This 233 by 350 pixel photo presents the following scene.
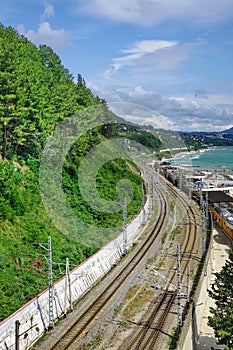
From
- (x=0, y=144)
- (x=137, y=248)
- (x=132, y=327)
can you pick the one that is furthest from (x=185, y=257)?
(x=0, y=144)

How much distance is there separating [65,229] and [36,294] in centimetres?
856

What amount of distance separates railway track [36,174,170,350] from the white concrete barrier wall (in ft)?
2.44

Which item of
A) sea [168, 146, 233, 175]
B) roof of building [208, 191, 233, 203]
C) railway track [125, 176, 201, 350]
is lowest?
railway track [125, 176, 201, 350]

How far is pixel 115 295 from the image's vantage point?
23484 mm

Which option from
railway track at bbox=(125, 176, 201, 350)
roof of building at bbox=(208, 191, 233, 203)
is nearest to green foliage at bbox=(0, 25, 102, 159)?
railway track at bbox=(125, 176, 201, 350)

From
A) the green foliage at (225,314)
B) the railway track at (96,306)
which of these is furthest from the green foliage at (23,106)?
the green foliage at (225,314)

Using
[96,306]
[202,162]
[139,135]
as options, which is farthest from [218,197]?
[202,162]

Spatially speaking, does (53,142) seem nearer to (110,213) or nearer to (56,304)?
(110,213)

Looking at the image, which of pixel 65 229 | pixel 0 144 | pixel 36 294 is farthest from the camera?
pixel 0 144

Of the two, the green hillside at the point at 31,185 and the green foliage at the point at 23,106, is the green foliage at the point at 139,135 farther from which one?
the green foliage at the point at 23,106

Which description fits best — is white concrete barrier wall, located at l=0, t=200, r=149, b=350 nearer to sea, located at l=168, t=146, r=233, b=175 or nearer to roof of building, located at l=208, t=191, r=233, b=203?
roof of building, located at l=208, t=191, r=233, b=203

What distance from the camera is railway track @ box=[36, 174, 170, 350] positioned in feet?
59.6

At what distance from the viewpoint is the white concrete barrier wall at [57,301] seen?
1722 centimetres

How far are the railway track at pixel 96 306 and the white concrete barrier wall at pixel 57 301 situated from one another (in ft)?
2.44
